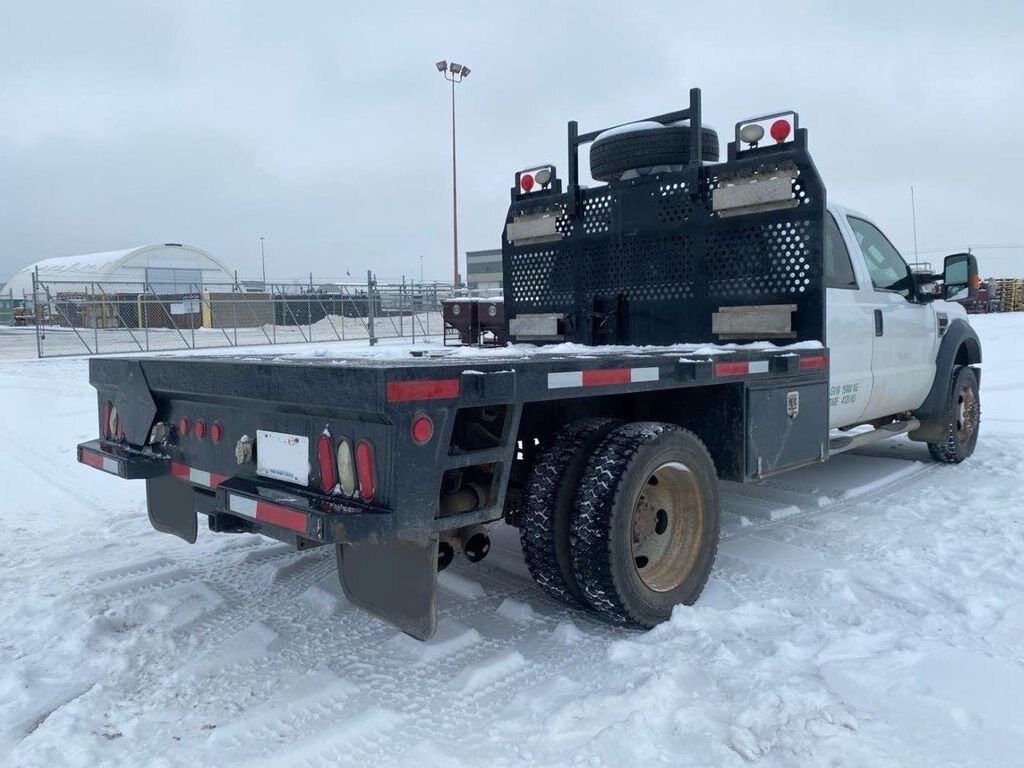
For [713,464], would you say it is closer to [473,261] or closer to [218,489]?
[218,489]

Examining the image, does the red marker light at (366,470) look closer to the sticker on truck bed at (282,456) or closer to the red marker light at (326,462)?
the red marker light at (326,462)

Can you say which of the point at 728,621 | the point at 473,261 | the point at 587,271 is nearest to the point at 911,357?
the point at 587,271

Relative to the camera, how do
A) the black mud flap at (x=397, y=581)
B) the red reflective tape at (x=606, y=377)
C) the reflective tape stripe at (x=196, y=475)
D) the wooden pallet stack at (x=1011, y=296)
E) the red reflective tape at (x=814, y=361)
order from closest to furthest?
the black mud flap at (x=397, y=581)
the red reflective tape at (x=606, y=377)
the reflective tape stripe at (x=196, y=475)
the red reflective tape at (x=814, y=361)
the wooden pallet stack at (x=1011, y=296)

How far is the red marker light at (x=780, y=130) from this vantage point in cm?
468

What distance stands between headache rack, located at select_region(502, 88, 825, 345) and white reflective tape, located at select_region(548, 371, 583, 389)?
206 cm

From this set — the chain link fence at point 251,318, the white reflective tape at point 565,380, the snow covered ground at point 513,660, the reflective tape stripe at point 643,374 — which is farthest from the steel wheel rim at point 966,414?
the chain link fence at point 251,318

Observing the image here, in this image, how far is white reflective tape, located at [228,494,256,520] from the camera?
293 cm

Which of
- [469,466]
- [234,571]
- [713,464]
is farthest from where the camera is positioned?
[234,571]

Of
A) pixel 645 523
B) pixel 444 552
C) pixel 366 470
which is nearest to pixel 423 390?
pixel 366 470

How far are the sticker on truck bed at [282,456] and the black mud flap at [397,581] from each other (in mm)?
343

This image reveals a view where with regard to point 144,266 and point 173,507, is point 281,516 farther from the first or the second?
point 144,266

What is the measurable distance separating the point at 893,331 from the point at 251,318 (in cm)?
1904

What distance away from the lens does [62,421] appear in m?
8.74

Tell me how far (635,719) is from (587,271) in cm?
356
